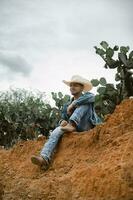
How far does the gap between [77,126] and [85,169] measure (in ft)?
5.11

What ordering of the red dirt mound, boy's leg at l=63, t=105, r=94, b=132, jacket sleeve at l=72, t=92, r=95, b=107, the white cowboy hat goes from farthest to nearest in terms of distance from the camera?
the white cowboy hat < jacket sleeve at l=72, t=92, r=95, b=107 < boy's leg at l=63, t=105, r=94, b=132 < the red dirt mound

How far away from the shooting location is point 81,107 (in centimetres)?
869

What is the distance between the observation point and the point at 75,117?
8.48 metres

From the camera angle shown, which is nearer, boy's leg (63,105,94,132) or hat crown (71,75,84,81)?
boy's leg (63,105,94,132)

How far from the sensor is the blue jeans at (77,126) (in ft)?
27.5

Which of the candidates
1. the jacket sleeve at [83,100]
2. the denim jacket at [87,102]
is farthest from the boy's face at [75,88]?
the jacket sleeve at [83,100]

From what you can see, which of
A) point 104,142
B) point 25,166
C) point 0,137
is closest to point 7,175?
point 25,166

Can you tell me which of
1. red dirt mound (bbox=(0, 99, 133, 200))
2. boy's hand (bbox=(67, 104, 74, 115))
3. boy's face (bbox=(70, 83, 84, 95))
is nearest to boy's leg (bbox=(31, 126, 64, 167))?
red dirt mound (bbox=(0, 99, 133, 200))

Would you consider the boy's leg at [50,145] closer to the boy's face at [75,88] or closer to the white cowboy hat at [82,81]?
the boy's face at [75,88]

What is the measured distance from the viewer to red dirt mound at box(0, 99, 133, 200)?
256 inches

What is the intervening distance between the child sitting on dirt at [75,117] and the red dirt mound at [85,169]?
0.50 ft

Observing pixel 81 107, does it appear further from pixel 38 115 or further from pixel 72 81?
pixel 38 115

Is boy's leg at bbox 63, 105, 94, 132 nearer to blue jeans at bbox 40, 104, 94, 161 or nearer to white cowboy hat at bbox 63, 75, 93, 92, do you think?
blue jeans at bbox 40, 104, 94, 161

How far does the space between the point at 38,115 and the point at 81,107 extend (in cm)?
1190
